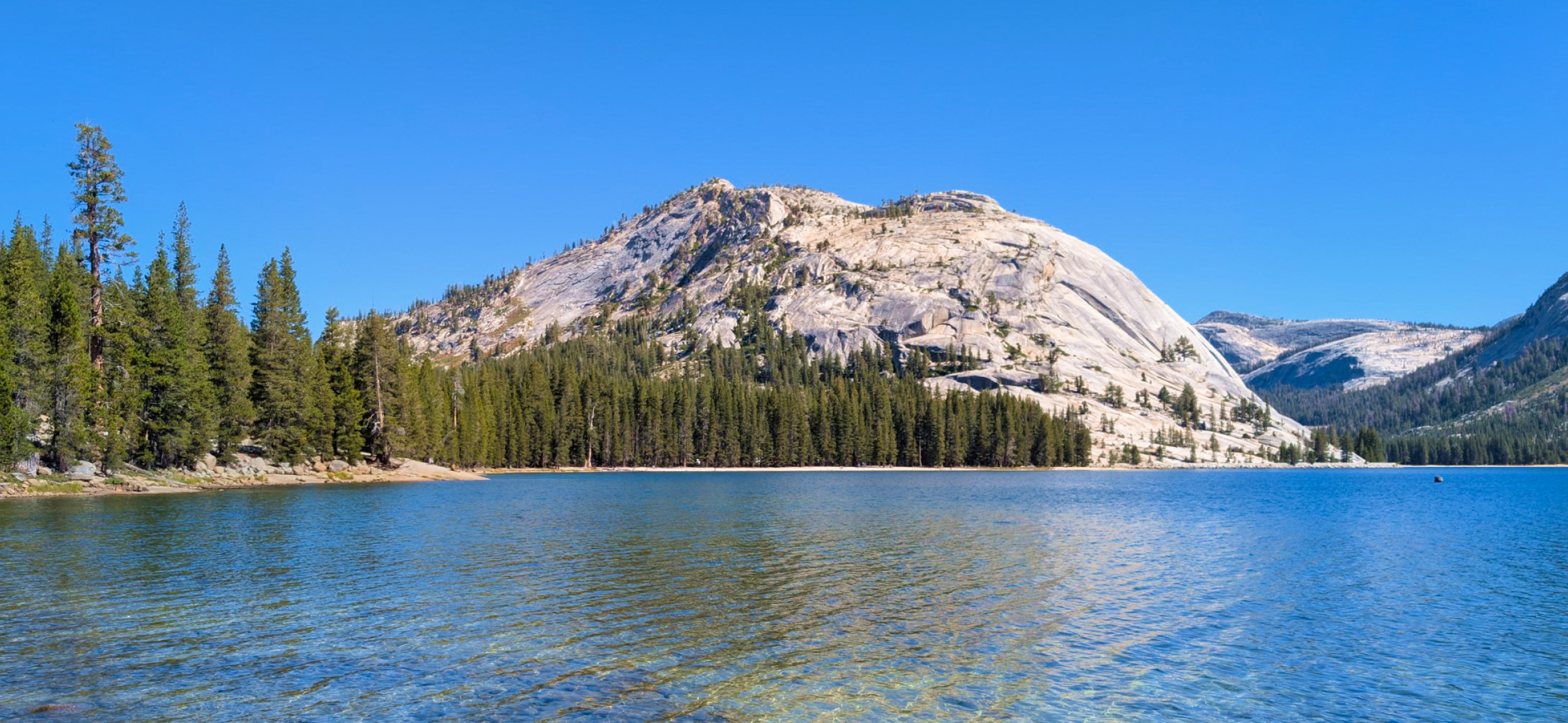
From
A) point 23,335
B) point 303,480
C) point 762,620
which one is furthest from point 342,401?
point 762,620

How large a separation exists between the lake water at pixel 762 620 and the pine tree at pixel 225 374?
33.1 metres

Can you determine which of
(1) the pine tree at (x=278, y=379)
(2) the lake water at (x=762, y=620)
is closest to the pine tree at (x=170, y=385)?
(1) the pine tree at (x=278, y=379)

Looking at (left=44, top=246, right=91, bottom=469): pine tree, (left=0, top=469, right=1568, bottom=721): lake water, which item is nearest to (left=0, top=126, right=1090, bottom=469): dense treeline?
(left=44, top=246, right=91, bottom=469): pine tree

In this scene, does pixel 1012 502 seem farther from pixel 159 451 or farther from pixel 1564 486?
pixel 1564 486

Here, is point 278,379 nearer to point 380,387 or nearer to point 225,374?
point 225,374

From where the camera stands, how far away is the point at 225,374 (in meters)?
92.1

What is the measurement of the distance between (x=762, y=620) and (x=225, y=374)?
84.4 m

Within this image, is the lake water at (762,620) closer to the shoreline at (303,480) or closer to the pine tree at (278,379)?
the shoreline at (303,480)

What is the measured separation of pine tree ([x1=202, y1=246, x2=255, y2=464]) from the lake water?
3308 centimetres

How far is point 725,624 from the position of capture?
27.1m

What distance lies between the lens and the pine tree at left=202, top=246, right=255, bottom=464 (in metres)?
90.8

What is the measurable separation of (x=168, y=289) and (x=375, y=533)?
55.9 meters

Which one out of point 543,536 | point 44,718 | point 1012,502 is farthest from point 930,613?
point 1012,502

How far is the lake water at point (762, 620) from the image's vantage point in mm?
19609
